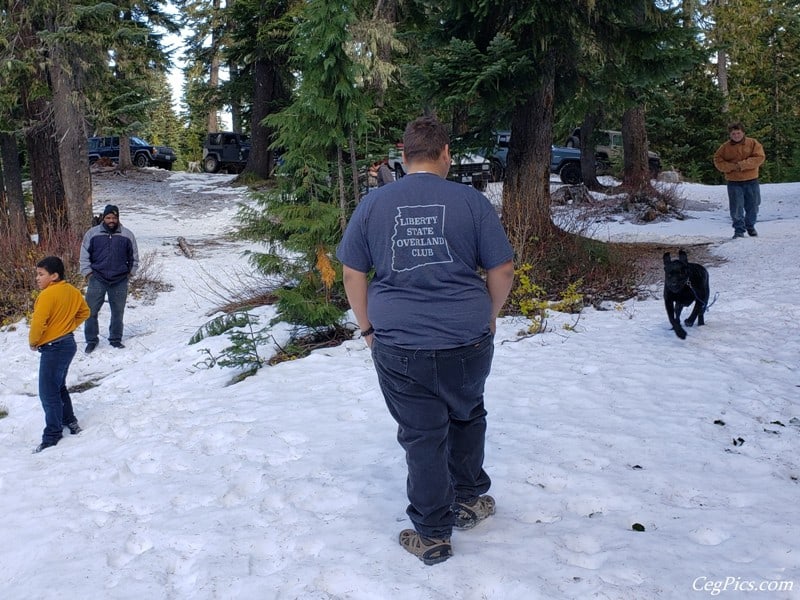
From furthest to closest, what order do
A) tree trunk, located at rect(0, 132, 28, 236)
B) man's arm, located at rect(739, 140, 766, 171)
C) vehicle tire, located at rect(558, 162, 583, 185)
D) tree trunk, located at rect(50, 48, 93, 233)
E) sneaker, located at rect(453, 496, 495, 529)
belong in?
vehicle tire, located at rect(558, 162, 583, 185) → tree trunk, located at rect(0, 132, 28, 236) → tree trunk, located at rect(50, 48, 93, 233) → man's arm, located at rect(739, 140, 766, 171) → sneaker, located at rect(453, 496, 495, 529)

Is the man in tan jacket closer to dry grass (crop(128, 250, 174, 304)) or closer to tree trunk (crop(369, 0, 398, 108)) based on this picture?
tree trunk (crop(369, 0, 398, 108))

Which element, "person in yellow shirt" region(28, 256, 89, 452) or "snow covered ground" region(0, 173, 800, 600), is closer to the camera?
"snow covered ground" region(0, 173, 800, 600)

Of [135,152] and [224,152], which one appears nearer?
[224,152]

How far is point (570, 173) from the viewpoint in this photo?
73.9ft

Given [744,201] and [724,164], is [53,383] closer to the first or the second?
[724,164]

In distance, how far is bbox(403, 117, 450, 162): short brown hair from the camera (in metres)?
3.09

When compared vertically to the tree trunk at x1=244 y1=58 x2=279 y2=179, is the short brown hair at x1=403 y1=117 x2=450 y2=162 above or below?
below

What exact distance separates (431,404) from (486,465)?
1376 mm

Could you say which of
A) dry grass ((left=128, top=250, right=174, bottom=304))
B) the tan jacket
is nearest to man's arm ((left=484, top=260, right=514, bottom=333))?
dry grass ((left=128, top=250, right=174, bottom=304))

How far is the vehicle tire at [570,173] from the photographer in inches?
884

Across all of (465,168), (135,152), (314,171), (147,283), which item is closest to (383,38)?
(147,283)

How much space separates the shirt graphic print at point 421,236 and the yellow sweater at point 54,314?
4125 millimetres

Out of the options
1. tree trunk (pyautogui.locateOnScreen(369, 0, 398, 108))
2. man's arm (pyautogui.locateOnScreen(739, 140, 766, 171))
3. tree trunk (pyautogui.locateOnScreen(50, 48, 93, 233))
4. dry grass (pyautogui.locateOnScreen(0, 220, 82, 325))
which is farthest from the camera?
tree trunk (pyautogui.locateOnScreen(369, 0, 398, 108))

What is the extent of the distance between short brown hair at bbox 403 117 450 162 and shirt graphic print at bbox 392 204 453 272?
0.28 meters
